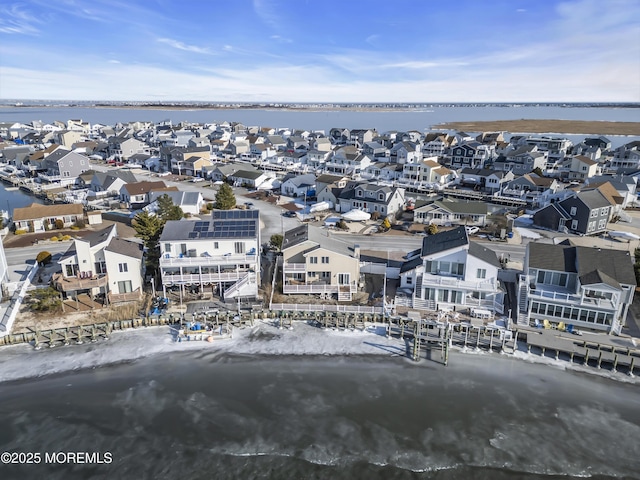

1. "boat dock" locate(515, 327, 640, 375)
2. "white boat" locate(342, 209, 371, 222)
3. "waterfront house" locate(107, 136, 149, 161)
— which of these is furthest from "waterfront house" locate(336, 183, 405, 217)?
"waterfront house" locate(107, 136, 149, 161)

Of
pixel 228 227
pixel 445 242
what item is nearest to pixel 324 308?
pixel 445 242

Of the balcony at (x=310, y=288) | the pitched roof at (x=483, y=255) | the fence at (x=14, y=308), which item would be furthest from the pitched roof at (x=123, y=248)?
the pitched roof at (x=483, y=255)

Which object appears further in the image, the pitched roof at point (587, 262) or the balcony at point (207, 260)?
the balcony at point (207, 260)

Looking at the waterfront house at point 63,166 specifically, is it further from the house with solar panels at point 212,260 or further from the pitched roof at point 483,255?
the pitched roof at point 483,255

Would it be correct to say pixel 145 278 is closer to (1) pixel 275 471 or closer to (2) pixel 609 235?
(1) pixel 275 471

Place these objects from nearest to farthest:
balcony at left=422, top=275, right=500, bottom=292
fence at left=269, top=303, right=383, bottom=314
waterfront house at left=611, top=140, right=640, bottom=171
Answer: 1. balcony at left=422, top=275, right=500, bottom=292
2. fence at left=269, top=303, right=383, bottom=314
3. waterfront house at left=611, top=140, right=640, bottom=171

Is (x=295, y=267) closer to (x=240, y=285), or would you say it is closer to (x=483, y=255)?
(x=240, y=285)

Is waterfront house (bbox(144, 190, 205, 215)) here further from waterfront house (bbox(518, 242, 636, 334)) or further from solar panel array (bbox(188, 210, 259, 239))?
waterfront house (bbox(518, 242, 636, 334))
